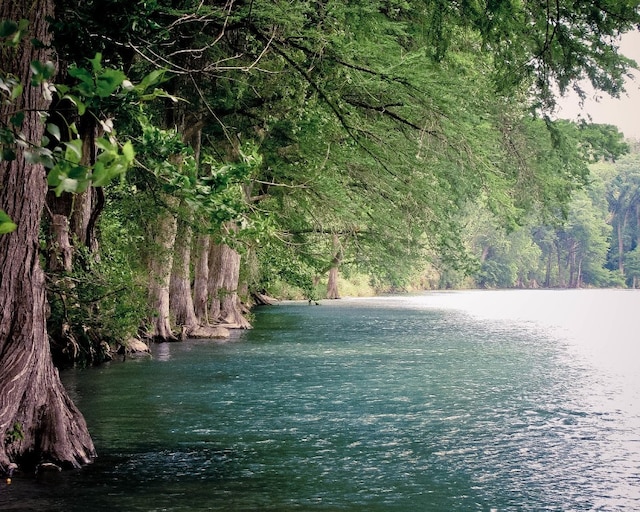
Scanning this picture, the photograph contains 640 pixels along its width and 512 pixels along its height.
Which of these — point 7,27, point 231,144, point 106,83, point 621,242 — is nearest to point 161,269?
point 231,144

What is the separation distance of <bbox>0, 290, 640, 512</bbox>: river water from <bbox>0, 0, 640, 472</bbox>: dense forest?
1034mm

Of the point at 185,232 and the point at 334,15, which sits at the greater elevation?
the point at 334,15

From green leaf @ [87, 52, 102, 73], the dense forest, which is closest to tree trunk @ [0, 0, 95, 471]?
the dense forest

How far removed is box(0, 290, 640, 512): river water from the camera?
29.4ft

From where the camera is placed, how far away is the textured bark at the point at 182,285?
24.7 meters

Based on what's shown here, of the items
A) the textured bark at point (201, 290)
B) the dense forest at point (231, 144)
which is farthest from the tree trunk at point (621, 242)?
the textured bark at point (201, 290)

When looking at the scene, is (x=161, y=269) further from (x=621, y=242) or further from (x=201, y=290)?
(x=621, y=242)

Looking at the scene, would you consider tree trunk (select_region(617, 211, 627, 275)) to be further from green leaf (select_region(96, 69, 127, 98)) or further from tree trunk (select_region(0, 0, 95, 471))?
green leaf (select_region(96, 69, 127, 98))

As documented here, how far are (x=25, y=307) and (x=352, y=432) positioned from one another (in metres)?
4.85

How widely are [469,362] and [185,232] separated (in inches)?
297

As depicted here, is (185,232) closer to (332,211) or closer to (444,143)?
(332,211)

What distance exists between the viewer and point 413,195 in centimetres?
2589

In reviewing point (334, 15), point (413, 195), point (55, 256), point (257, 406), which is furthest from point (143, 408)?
point (413, 195)

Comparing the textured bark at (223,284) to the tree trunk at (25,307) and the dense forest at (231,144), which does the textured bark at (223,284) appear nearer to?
the dense forest at (231,144)
